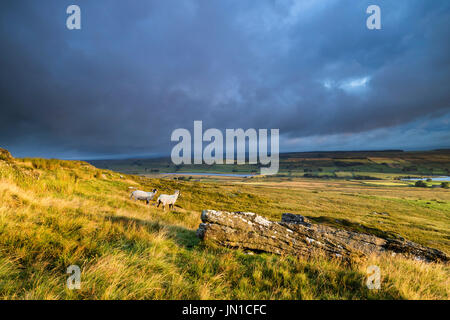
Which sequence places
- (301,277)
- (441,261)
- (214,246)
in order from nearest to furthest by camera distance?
(301,277) < (214,246) < (441,261)

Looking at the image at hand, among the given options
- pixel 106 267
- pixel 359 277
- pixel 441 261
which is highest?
pixel 106 267

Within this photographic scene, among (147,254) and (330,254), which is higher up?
(147,254)

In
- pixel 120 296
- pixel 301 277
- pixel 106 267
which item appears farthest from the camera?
pixel 301 277

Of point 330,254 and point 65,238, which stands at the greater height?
point 65,238

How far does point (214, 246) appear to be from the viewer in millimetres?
5652

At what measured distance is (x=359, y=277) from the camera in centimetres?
427

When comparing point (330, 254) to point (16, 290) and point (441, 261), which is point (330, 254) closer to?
point (441, 261)

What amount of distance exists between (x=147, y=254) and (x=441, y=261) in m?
13.3
